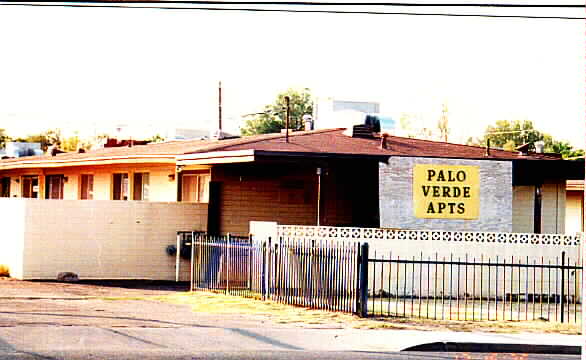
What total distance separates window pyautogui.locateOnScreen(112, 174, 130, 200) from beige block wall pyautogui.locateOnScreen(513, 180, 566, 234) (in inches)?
471

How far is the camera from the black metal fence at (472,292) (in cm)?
2067

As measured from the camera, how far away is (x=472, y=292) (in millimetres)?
24344

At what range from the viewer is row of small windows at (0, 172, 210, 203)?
29797 millimetres

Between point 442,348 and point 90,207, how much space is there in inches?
501

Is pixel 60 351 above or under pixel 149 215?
under

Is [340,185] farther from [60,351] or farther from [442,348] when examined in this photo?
[60,351]

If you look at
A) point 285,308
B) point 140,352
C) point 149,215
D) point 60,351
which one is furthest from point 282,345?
point 149,215

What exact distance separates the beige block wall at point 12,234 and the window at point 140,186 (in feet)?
A: 18.1

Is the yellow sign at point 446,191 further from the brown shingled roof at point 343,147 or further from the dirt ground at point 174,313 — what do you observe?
the dirt ground at point 174,313

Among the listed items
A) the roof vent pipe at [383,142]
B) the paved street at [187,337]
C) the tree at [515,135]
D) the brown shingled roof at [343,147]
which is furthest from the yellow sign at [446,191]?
the tree at [515,135]

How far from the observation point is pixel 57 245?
86.3 feet

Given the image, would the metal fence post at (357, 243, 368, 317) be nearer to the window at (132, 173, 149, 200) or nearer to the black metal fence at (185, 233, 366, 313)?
the black metal fence at (185, 233, 366, 313)

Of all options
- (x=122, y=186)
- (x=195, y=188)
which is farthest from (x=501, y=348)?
(x=122, y=186)

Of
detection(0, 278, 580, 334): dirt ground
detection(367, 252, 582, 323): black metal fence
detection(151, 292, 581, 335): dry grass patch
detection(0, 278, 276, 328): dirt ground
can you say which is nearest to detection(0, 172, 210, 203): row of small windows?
detection(0, 278, 276, 328): dirt ground
